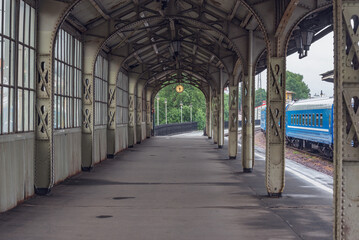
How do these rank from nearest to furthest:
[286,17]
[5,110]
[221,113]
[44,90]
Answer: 1. [5,110]
2. [286,17]
3. [44,90]
4. [221,113]

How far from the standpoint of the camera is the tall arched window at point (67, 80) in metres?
16.5

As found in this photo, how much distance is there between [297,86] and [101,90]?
128 metres

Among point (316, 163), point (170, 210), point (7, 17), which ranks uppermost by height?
point (7, 17)

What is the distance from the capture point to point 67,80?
701 inches

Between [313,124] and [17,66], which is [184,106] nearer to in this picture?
[313,124]

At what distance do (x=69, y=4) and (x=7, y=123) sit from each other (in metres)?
3.92

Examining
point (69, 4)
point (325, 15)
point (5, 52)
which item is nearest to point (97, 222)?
point (5, 52)

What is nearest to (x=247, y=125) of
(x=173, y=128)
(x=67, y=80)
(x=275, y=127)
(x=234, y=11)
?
(x=234, y=11)

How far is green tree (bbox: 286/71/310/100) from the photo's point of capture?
5748 inches

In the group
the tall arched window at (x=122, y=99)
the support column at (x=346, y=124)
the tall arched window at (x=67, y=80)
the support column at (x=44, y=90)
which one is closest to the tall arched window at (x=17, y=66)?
the support column at (x=44, y=90)

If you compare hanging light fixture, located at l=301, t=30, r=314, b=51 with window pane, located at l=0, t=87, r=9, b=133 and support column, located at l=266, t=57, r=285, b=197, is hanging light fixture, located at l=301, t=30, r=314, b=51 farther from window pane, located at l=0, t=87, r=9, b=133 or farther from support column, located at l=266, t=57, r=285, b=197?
window pane, located at l=0, t=87, r=9, b=133

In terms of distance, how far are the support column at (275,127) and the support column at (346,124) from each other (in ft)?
21.0

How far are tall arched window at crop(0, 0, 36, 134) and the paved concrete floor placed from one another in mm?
2055

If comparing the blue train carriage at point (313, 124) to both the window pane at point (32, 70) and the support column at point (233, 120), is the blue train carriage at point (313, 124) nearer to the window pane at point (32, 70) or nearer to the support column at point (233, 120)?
the support column at point (233, 120)
